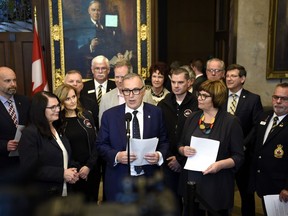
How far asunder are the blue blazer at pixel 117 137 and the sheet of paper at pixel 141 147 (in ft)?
0.30

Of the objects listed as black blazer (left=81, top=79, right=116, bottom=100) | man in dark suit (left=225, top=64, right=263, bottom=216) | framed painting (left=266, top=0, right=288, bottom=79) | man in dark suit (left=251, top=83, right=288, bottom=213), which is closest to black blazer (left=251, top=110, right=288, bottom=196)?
man in dark suit (left=251, top=83, right=288, bottom=213)

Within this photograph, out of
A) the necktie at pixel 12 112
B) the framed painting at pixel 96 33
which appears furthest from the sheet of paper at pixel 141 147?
the framed painting at pixel 96 33

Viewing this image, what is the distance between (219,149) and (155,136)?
19.8 inches

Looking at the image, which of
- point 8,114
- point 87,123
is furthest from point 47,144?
point 8,114

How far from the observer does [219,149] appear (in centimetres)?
255

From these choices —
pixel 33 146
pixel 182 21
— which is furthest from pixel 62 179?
pixel 182 21

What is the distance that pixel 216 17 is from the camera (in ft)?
20.1

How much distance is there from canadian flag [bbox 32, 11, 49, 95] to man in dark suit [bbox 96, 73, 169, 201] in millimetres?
2455

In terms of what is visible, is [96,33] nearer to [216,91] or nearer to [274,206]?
[216,91]

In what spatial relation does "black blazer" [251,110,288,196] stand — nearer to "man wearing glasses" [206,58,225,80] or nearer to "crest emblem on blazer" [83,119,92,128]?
"man wearing glasses" [206,58,225,80]

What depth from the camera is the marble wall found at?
5715 mm

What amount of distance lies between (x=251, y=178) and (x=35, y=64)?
3.34 metres

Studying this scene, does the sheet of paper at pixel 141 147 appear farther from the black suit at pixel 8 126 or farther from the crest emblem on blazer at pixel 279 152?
the black suit at pixel 8 126

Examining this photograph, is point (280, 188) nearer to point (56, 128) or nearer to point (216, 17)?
point (56, 128)
